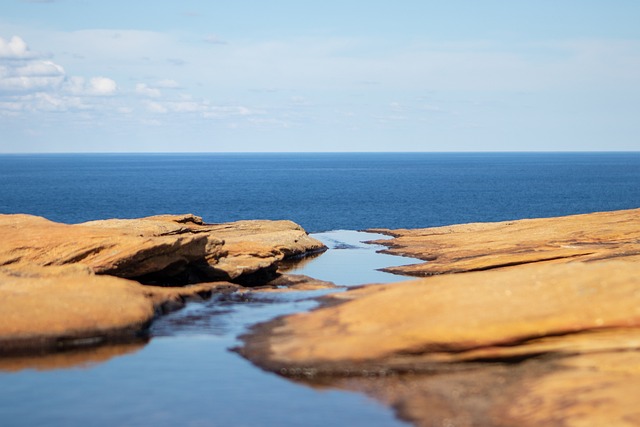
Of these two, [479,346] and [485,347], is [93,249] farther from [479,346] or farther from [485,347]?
[485,347]

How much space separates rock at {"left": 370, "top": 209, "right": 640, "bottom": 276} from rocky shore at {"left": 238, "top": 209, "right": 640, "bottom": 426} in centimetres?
1662

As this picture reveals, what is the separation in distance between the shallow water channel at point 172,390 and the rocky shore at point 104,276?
1221 millimetres

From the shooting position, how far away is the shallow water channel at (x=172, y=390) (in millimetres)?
20719

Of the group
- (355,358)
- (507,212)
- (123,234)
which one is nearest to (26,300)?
(123,234)

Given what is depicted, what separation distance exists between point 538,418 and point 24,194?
155 meters

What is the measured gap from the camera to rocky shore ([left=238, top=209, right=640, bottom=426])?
2017cm

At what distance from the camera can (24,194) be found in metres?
160

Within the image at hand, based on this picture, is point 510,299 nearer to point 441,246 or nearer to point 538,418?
point 538,418

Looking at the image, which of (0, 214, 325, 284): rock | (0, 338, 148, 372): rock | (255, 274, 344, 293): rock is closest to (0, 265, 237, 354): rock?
(0, 338, 148, 372): rock

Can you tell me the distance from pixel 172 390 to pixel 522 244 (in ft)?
106

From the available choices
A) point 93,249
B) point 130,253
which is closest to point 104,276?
point 130,253

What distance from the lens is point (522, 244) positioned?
50.6m

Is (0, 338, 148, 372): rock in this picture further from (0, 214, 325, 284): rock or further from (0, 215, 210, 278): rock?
(0, 215, 210, 278): rock

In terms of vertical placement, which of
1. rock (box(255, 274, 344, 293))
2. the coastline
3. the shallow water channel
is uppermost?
the coastline
